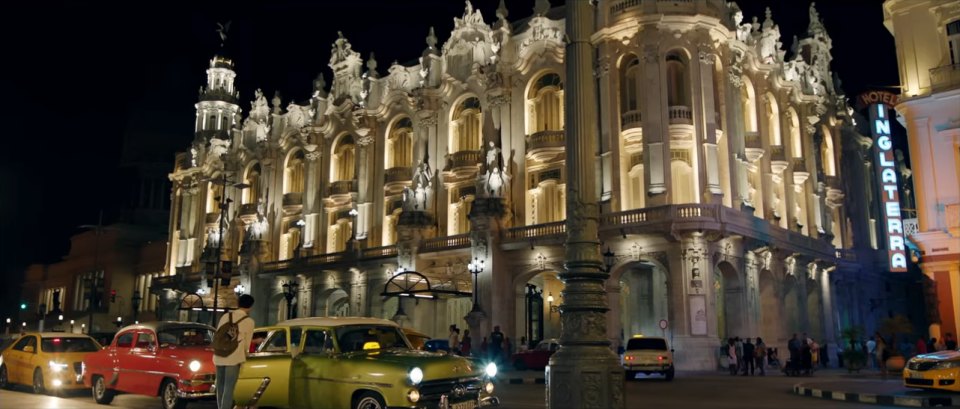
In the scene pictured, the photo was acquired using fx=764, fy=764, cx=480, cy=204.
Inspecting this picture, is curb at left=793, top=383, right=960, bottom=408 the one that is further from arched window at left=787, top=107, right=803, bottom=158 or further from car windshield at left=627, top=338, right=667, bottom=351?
arched window at left=787, top=107, right=803, bottom=158

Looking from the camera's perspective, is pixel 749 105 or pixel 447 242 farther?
pixel 447 242

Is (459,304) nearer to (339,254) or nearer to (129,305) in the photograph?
(339,254)

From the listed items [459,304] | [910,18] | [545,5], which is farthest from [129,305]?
[910,18]

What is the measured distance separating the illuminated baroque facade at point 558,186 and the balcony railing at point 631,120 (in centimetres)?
→ 10

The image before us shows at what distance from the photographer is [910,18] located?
3145 centimetres

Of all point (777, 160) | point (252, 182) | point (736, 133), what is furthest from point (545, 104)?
point (252, 182)

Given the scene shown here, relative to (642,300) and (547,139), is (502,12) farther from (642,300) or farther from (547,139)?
(642,300)

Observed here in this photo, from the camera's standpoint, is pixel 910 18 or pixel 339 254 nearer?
pixel 910 18

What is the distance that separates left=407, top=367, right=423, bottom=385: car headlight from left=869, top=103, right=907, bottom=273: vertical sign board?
30.0 m

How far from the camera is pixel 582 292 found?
1091 centimetres

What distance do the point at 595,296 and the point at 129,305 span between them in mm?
72317

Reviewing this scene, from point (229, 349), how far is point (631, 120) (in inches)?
1044

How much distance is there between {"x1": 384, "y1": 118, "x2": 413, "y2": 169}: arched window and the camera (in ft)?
147

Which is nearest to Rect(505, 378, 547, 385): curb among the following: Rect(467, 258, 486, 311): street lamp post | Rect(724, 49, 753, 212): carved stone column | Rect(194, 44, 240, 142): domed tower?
Rect(467, 258, 486, 311): street lamp post
